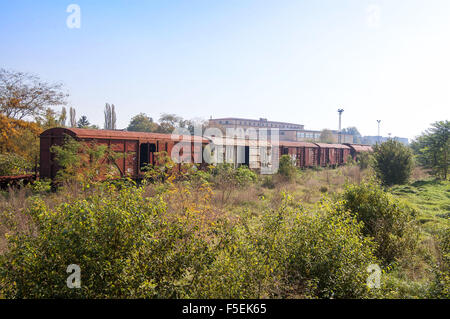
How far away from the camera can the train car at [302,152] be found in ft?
72.4

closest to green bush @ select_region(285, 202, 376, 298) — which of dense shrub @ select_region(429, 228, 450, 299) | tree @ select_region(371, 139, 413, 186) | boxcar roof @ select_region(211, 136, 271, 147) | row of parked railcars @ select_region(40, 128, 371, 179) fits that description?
dense shrub @ select_region(429, 228, 450, 299)

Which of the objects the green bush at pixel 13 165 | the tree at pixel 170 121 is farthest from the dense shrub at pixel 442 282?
the tree at pixel 170 121

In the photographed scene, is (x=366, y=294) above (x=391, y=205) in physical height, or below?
below

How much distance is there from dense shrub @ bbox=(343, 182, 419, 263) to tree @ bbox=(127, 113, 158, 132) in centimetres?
4687

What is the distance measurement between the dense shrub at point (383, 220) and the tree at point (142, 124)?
46.9 meters

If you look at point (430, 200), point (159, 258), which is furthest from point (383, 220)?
point (430, 200)

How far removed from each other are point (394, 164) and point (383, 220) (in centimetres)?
1262

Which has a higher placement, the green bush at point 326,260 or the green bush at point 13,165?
the green bush at point 13,165

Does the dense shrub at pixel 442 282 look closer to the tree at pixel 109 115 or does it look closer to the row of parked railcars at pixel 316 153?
the row of parked railcars at pixel 316 153
